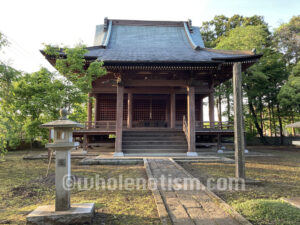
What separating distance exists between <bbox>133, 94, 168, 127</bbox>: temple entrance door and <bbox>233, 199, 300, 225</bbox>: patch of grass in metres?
12.7

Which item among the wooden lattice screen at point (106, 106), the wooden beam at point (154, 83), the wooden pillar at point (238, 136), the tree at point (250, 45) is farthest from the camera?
the tree at point (250, 45)

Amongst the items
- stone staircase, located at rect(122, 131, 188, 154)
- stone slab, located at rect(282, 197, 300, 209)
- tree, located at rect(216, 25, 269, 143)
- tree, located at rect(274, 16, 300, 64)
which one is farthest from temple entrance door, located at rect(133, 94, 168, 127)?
tree, located at rect(274, 16, 300, 64)

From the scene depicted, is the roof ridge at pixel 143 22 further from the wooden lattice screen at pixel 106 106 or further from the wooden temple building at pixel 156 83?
the wooden lattice screen at pixel 106 106

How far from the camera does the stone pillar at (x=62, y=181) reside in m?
2.98

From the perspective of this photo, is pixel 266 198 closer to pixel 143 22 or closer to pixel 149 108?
pixel 149 108

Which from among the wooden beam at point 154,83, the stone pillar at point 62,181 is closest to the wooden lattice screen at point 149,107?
the wooden beam at point 154,83

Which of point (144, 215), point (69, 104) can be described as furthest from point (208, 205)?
point (69, 104)

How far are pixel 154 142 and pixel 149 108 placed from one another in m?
4.96

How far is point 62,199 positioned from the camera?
2998 mm

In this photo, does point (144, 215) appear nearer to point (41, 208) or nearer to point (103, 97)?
point (41, 208)

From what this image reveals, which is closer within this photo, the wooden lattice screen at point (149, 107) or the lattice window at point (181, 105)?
the wooden lattice screen at point (149, 107)

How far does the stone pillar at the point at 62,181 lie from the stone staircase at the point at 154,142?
8.15 m

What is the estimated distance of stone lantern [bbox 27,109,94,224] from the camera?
2.78m

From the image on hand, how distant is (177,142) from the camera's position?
11883mm
